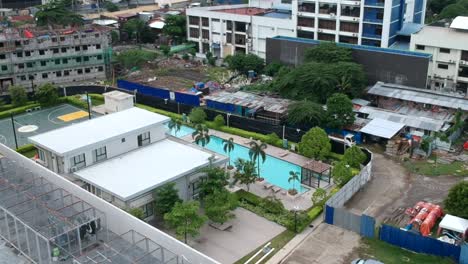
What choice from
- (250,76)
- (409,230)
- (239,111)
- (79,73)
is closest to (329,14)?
(250,76)

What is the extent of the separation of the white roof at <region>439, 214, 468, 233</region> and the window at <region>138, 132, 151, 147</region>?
19757mm

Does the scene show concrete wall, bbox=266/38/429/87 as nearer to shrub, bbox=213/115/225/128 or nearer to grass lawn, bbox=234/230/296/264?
shrub, bbox=213/115/225/128

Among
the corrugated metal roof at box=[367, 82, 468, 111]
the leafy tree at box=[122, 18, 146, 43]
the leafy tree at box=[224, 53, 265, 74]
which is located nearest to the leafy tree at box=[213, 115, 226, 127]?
the corrugated metal roof at box=[367, 82, 468, 111]

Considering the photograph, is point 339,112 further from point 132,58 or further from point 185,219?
point 132,58

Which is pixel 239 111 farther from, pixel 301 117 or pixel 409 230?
pixel 409 230

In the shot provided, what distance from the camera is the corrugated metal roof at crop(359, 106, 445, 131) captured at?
40719 millimetres

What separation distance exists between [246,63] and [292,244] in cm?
3452

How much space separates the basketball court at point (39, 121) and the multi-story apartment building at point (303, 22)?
83.3 ft

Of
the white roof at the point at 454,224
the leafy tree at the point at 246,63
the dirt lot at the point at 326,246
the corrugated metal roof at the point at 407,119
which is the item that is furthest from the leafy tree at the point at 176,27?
the white roof at the point at 454,224

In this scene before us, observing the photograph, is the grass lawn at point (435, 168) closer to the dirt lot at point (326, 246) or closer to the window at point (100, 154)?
the dirt lot at point (326, 246)

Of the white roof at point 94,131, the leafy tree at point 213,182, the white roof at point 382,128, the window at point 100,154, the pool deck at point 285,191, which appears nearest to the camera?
the leafy tree at point 213,182

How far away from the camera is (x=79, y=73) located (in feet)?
192

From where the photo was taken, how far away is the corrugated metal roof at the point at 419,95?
4368 centimetres

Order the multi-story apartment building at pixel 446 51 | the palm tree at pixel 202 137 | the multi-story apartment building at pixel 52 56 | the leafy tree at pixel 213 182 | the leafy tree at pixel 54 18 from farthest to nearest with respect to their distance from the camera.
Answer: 1. the leafy tree at pixel 54 18
2. the multi-story apartment building at pixel 52 56
3. the multi-story apartment building at pixel 446 51
4. the palm tree at pixel 202 137
5. the leafy tree at pixel 213 182
